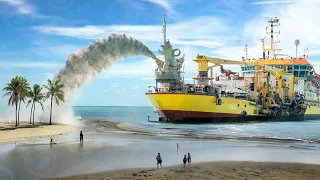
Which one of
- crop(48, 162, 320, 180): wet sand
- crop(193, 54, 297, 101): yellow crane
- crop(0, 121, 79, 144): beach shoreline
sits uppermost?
crop(193, 54, 297, 101): yellow crane

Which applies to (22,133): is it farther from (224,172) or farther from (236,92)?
(236,92)

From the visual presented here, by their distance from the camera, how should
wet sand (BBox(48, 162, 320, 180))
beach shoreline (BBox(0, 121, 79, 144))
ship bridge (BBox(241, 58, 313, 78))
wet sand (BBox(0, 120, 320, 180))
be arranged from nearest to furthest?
wet sand (BBox(48, 162, 320, 180)) → wet sand (BBox(0, 120, 320, 180)) → beach shoreline (BBox(0, 121, 79, 144)) → ship bridge (BBox(241, 58, 313, 78))

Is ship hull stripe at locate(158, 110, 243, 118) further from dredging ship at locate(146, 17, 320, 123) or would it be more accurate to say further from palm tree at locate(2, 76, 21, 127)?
palm tree at locate(2, 76, 21, 127)

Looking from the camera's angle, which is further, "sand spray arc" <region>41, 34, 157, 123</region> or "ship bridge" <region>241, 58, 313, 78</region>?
"ship bridge" <region>241, 58, 313, 78</region>

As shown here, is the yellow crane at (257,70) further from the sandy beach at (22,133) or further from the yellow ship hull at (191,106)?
the sandy beach at (22,133)

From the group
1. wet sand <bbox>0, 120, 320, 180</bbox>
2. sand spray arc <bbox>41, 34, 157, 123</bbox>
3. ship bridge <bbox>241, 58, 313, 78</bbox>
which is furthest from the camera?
ship bridge <bbox>241, 58, 313, 78</bbox>

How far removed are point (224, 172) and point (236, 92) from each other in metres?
61.7

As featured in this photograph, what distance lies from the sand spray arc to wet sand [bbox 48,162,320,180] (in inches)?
1582

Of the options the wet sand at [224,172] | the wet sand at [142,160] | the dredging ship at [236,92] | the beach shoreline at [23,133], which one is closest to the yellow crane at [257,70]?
the dredging ship at [236,92]

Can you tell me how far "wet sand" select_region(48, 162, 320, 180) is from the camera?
20609mm

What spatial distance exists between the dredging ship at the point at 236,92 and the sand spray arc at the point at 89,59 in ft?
22.8

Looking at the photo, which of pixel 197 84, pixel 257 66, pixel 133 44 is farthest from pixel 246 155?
pixel 257 66

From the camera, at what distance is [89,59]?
215 ft

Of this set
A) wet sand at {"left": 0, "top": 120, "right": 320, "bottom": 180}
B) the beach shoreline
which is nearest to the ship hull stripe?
the beach shoreline
